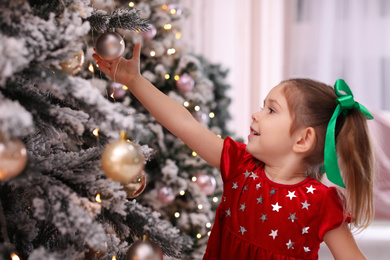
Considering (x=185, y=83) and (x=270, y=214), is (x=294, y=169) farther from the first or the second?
(x=185, y=83)

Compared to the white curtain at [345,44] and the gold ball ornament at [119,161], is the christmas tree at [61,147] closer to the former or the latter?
the gold ball ornament at [119,161]

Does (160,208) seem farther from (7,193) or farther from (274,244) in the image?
(7,193)

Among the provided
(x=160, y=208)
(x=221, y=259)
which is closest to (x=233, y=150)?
(x=221, y=259)

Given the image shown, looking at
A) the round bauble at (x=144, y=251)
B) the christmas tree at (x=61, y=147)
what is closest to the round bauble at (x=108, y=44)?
the christmas tree at (x=61, y=147)

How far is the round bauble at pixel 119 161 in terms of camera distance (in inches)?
25.7

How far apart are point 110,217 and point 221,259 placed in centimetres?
44

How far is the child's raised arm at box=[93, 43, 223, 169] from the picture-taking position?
39.4 inches

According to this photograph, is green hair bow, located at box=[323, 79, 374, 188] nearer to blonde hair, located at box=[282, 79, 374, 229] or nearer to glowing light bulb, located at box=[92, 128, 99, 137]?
blonde hair, located at box=[282, 79, 374, 229]

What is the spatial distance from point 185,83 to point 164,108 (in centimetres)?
79

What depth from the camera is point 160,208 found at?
5.94ft

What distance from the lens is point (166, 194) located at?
1.75 m

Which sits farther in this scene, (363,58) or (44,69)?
(363,58)

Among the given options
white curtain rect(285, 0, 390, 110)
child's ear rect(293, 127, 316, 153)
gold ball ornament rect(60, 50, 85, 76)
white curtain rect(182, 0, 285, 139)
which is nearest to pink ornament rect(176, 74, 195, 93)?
child's ear rect(293, 127, 316, 153)

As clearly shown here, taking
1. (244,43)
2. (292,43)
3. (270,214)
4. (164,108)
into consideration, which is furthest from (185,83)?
(292,43)
